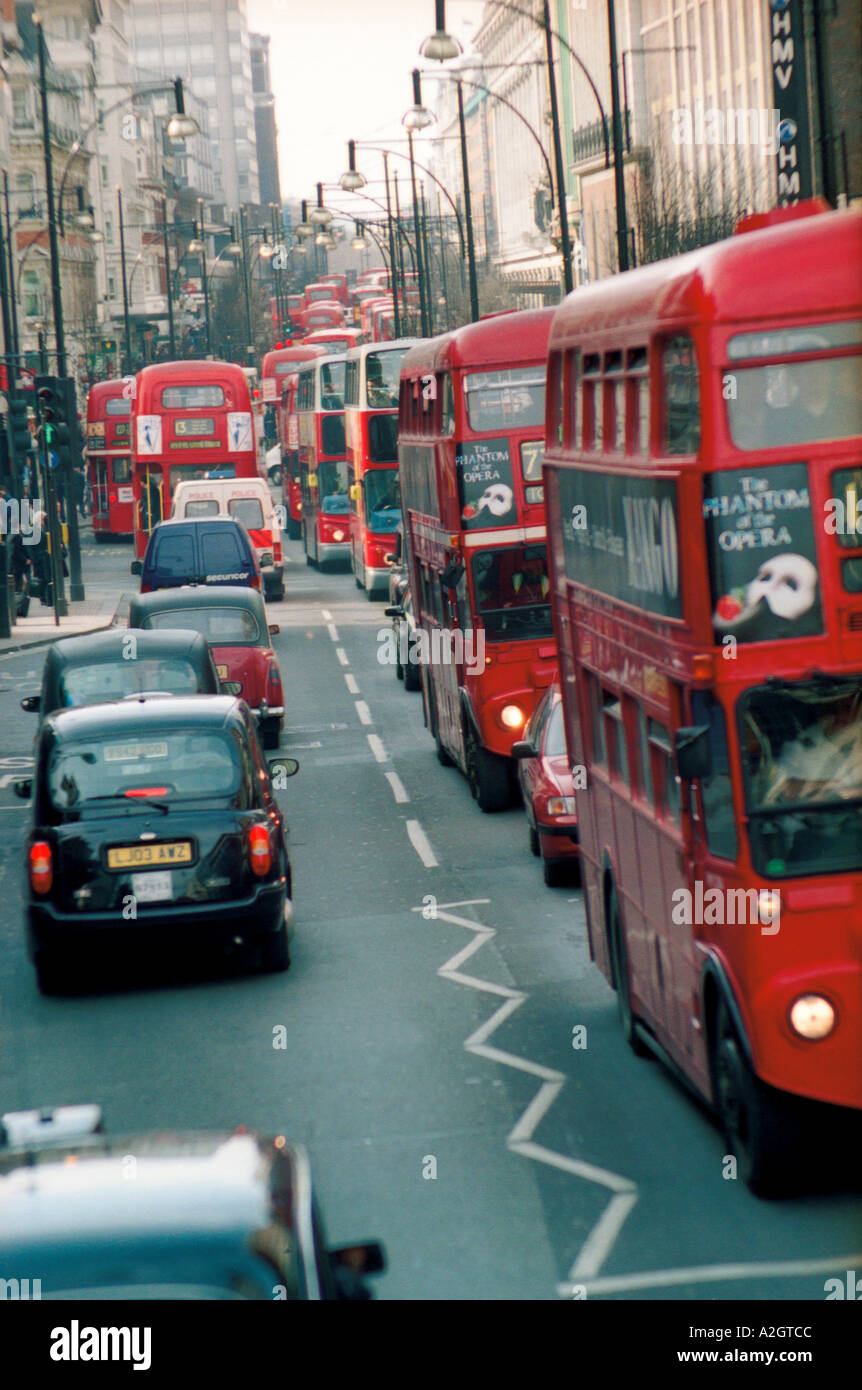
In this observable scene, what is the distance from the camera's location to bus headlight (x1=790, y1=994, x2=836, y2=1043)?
7621 mm

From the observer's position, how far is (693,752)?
766 cm

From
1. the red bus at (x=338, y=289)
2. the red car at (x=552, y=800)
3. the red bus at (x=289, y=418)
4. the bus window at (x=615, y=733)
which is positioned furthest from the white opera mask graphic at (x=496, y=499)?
the red bus at (x=338, y=289)

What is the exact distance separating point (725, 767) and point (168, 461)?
122 ft

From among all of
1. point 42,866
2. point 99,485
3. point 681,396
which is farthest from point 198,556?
point 99,485

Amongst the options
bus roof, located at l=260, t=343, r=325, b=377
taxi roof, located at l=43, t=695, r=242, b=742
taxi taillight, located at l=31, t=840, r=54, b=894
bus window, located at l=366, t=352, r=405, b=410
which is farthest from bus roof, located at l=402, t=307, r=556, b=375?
bus roof, located at l=260, t=343, r=325, b=377

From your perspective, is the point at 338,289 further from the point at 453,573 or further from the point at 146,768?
the point at 146,768

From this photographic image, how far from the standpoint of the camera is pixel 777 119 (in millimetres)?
28500

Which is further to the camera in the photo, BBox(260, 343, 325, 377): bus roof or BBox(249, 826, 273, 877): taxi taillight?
BBox(260, 343, 325, 377): bus roof

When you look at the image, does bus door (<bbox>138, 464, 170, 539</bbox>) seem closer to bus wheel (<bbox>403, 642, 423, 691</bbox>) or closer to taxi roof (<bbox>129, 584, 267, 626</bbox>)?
bus wheel (<bbox>403, 642, 423, 691</bbox>)

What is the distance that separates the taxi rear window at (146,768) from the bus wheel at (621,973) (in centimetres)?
254

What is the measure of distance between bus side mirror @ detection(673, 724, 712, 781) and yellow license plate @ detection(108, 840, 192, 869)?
194 inches
